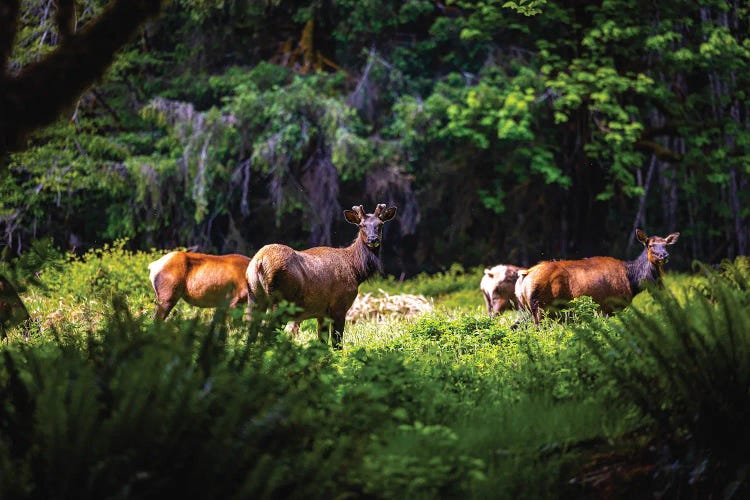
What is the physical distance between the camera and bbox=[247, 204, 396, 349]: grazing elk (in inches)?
382

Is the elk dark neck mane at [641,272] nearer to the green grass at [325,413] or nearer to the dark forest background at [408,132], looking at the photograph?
the green grass at [325,413]

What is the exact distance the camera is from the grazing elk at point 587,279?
433 inches

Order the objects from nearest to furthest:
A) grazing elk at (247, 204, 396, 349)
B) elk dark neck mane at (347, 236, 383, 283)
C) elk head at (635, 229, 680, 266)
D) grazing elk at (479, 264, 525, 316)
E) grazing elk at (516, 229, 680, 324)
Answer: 1. grazing elk at (247, 204, 396, 349)
2. elk dark neck mane at (347, 236, 383, 283)
3. grazing elk at (516, 229, 680, 324)
4. elk head at (635, 229, 680, 266)
5. grazing elk at (479, 264, 525, 316)

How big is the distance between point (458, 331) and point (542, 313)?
6.41 feet

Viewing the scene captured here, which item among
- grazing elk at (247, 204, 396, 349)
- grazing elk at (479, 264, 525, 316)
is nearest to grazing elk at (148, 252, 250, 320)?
grazing elk at (247, 204, 396, 349)

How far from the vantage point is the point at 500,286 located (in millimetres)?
13484

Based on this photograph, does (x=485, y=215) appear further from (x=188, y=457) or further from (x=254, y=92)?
(x=188, y=457)

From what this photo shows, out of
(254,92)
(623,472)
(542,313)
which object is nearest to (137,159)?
(254,92)

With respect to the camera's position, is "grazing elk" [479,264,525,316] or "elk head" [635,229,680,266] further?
"grazing elk" [479,264,525,316]

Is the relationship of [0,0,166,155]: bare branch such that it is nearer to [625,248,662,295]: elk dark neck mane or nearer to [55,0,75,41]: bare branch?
[55,0,75,41]: bare branch

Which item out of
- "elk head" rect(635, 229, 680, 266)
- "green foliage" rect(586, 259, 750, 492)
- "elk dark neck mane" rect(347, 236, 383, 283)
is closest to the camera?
"green foliage" rect(586, 259, 750, 492)

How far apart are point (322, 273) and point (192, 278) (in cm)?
275

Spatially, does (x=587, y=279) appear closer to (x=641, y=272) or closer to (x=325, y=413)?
(x=641, y=272)

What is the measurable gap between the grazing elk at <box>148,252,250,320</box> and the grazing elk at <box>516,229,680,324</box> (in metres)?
3.80
